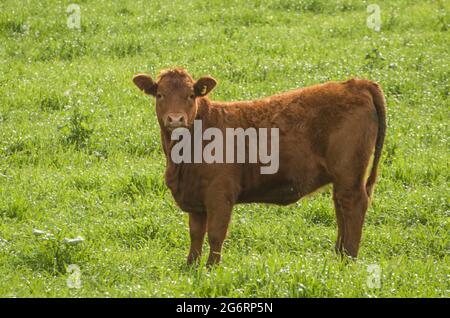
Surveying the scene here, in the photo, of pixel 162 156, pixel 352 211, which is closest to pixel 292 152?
pixel 352 211

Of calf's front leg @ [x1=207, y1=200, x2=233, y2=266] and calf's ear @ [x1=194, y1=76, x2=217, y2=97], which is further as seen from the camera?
calf's ear @ [x1=194, y1=76, x2=217, y2=97]

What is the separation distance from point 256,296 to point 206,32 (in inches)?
378

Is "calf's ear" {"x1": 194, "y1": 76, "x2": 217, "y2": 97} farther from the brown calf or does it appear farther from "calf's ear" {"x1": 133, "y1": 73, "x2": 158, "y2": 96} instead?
"calf's ear" {"x1": 133, "y1": 73, "x2": 158, "y2": 96}

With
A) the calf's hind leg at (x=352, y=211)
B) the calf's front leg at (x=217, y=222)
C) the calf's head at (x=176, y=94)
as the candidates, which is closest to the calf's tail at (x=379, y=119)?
the calf's hind leg at (x=352, y=211)

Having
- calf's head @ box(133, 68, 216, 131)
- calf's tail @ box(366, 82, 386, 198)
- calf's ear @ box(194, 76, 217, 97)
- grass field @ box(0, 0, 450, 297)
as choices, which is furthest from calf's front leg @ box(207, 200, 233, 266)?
calf's tail @ box(366, 82, 386, 198)

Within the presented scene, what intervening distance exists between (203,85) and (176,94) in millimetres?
324

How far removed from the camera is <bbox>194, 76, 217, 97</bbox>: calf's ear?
8.11 m

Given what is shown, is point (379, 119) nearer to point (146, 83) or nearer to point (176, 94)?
point (176, 94)

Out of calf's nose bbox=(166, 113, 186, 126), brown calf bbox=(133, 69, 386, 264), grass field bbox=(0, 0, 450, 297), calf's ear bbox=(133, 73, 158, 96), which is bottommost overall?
grass field bbox=(0, 0, 450, 297)

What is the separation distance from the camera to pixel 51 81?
13.6 m

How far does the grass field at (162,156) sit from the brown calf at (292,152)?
1.71 ft

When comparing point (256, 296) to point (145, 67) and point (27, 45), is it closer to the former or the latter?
point (145, 67)

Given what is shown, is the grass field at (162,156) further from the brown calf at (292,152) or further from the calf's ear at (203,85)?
the calf's ear at (203,85)
